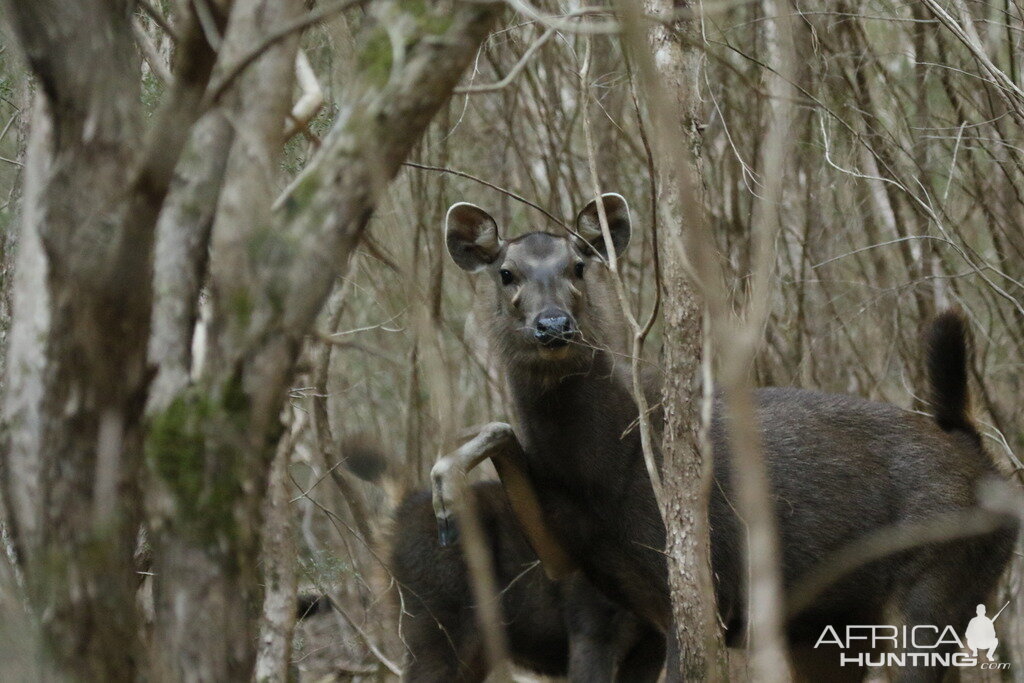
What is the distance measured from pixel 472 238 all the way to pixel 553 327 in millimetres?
1074

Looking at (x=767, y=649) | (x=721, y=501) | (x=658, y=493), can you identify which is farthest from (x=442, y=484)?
(x=767, y=649)

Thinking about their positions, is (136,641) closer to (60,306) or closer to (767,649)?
(60,306)

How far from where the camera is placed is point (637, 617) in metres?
5.92

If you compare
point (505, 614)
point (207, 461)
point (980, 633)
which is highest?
point (207, 461)

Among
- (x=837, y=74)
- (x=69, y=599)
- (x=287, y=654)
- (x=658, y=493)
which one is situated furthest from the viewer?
(x=837, y=74)

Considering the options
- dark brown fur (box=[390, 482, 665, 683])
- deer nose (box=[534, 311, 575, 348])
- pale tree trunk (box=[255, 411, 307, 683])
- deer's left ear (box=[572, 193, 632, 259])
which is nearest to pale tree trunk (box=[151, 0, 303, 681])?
deer nose (box=[534, 311, 575, 348])

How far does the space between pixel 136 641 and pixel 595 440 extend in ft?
10.7

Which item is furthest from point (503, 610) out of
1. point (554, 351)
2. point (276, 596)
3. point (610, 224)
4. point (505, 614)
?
point (610, 224)

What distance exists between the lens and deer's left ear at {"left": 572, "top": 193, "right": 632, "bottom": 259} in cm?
581

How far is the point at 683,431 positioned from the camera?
434 centimetres

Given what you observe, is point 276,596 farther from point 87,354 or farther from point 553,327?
point 87,354

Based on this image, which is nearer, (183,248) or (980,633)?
(183,248)

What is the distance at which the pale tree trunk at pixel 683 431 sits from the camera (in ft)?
13.7

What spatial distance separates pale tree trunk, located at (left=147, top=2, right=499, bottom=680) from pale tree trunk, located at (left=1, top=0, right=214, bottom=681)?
13 centimetres
